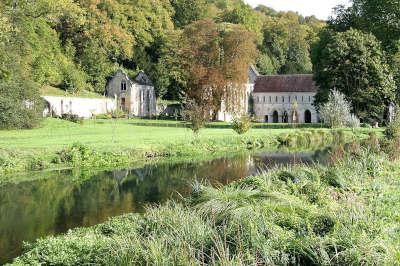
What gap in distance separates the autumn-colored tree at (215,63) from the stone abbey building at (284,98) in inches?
857

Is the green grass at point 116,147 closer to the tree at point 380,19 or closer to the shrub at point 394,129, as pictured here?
the shrub at point 394,129

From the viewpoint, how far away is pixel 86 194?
22344mm

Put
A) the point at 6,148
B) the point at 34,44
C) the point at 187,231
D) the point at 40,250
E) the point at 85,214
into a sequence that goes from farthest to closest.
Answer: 1. the point at 34,44
2. the point at 6,148
3. the point at 85,214
4. the point at 40,250
5. the point at 187,231

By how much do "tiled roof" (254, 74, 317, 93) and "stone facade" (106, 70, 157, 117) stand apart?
1952cm

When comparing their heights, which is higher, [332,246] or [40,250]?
[332,246]

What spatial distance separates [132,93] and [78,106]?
1373cm

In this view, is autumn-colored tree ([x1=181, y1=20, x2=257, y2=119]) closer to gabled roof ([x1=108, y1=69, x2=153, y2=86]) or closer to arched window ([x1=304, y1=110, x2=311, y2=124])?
gabled roof ([x1=108, y1=69, x2=153, y2=86])

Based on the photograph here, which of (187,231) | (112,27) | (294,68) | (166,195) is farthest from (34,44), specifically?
(294,68)

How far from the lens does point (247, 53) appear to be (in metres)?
71.6

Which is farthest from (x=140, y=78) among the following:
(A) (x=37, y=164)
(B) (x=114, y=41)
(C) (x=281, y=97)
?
(A) (x=37, y=164)

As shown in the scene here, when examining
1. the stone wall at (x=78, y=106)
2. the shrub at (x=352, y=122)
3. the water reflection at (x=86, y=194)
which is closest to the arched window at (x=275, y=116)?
the stone wall at (x=78, y=106)

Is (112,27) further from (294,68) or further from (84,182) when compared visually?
(84,182)

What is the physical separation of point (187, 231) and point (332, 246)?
256 centimetres

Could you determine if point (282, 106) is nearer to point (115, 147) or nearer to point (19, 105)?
point (19, 105)
